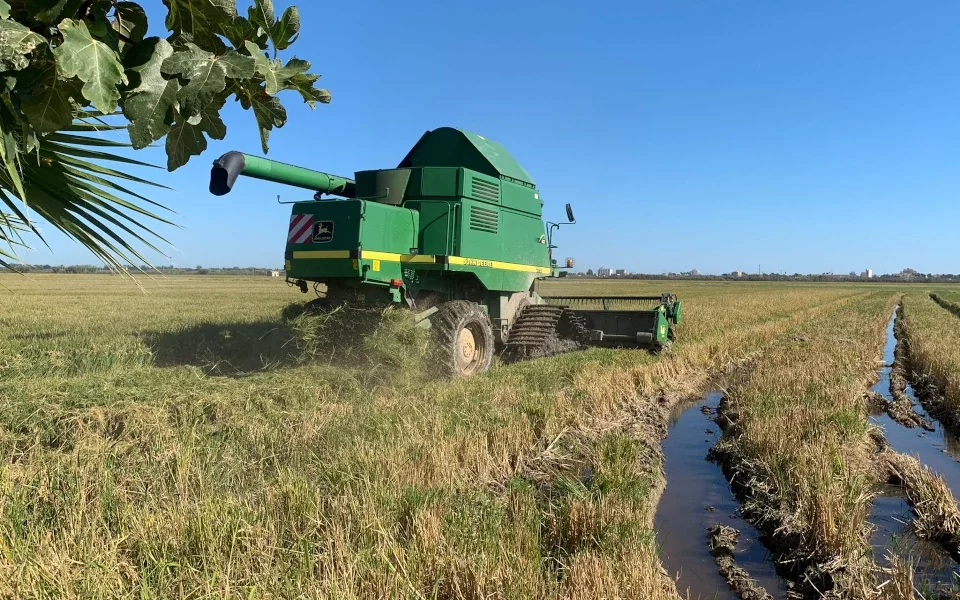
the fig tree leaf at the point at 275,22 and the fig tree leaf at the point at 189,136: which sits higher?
the fig tree leaf at the point at 275,22

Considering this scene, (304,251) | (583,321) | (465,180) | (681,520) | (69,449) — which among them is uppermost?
(465,180)

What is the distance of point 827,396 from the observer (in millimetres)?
7129

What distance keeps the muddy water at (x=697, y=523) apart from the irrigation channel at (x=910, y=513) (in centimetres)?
76

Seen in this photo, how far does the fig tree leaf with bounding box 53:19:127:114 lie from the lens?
1.20 meters

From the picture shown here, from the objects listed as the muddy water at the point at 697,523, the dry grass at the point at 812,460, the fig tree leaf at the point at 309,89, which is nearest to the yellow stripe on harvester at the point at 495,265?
the muddy water at the point at 697,523

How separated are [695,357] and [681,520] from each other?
656 centimetres

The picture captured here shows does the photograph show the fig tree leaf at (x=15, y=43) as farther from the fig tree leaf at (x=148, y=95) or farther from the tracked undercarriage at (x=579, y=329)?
the tracked undercarriage at (x=579, y=329)

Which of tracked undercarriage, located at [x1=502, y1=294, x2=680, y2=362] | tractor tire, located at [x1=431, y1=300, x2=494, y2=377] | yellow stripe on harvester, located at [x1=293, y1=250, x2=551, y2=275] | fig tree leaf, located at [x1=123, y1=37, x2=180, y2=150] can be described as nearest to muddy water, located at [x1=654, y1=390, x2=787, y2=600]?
tractor tire, located at [x1=431, y1=300, x2=494, y2=377]

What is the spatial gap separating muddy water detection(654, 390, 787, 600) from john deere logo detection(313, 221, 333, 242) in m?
4.70

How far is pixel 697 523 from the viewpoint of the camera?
177 inches

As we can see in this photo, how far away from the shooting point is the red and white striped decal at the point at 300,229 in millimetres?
7660

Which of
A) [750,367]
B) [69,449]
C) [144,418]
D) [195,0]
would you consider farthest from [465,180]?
[195,0]

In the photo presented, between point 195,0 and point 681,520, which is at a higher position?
point 195,0

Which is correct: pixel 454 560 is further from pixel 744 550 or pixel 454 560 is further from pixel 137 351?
pixel 137 351
